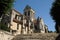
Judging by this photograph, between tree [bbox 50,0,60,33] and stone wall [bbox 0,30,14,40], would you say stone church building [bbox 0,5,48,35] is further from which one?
tree [bbox 50,0,60,33]

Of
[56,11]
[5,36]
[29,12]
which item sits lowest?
[5,36]

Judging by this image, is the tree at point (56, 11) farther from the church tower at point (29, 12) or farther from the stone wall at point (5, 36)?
the church tower at point (29, 12)

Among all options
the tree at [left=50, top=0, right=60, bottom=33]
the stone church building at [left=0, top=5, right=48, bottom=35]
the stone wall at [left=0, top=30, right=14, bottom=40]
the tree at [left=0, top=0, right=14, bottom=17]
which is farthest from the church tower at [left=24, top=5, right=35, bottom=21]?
the tree at [left=50, top=0, right=60, bottom=33]

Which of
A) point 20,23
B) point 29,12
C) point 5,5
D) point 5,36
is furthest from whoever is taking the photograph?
point 29,12

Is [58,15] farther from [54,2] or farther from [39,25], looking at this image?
[39,25]

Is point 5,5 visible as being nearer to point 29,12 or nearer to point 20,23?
point 20,23

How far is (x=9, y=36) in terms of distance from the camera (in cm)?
3422

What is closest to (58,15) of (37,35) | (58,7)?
(58,7)

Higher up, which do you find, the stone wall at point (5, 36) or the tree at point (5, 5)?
the tree at point (5, 5)

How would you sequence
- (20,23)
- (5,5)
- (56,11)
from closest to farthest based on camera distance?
(56,11), (5,5), (20,23)

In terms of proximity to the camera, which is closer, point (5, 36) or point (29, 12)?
point (5, 36)

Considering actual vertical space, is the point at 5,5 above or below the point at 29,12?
below

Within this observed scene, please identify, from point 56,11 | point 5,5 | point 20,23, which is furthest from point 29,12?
point 56,11

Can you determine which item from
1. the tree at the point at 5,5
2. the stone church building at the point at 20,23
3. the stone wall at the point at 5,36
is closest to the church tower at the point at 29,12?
the stone church building at the point at 20,23
